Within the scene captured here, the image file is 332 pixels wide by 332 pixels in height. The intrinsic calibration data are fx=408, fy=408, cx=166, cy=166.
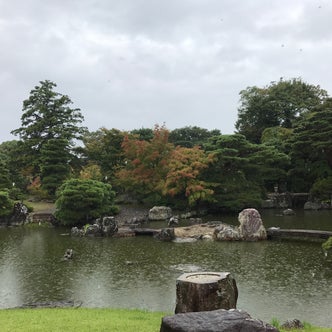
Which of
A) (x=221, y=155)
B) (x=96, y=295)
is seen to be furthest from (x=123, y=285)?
(x=221, y=155)

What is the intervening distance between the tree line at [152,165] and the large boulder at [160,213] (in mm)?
1259

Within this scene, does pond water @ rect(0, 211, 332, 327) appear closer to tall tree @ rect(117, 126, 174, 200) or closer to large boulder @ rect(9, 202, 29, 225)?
large boulder @ rect(9, 202, 29, 225)

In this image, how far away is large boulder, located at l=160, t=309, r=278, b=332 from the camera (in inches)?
162

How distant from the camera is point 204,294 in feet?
23.0

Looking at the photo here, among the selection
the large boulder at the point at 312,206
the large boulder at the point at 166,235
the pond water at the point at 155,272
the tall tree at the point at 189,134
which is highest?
the tall tree at the point at 189,134

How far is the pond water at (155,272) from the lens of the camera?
32.8 ft

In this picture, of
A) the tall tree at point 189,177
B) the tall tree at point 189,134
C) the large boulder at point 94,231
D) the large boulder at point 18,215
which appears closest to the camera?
the large boulder at point 94,231

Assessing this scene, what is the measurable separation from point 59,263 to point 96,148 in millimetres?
23524

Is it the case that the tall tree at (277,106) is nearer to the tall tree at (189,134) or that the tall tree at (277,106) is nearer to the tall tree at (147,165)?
the tall tree at (189,134)

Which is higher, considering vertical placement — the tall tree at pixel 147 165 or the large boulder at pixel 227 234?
the tall tree at pixel 147 165

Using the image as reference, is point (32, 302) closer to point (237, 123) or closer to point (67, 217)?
point (67, 217)

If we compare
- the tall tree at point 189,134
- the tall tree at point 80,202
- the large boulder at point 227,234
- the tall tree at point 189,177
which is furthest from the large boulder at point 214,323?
the tall tree at point 189,134

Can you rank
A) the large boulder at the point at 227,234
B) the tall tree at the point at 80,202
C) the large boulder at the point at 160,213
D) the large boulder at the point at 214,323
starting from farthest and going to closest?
the large boulder at the point at 160,213 → the tall tree at the point at 80,202 → the large boulder at the point at 227,234 → the large boulder at the point at 214,323

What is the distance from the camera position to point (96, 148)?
38.0m
